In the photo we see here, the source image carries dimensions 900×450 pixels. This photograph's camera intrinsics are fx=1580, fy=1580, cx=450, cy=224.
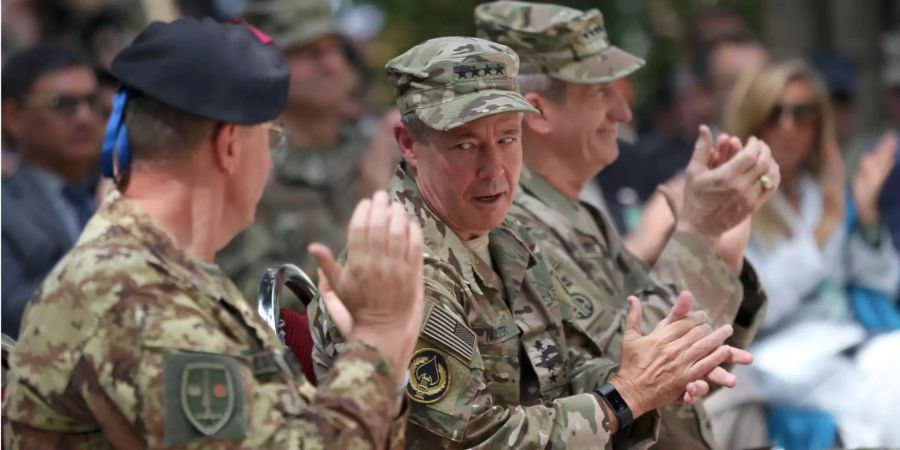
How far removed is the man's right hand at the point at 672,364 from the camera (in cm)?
372

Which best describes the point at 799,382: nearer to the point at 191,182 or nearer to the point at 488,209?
the point at 488,209

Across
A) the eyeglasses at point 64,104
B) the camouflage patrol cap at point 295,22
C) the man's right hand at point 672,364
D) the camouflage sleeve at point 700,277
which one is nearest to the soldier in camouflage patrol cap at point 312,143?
the camouflage patrol cap at point 295,22

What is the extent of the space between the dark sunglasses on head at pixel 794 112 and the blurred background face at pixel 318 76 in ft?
7.09

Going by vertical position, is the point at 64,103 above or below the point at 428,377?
below

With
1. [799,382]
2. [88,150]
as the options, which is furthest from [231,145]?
[88,150]

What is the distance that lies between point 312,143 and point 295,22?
24.0 inches

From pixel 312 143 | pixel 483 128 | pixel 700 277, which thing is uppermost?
pixel 483 128

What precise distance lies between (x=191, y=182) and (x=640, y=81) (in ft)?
31.4

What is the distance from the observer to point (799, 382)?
5797mm

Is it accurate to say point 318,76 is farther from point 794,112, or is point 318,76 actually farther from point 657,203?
point 657,203

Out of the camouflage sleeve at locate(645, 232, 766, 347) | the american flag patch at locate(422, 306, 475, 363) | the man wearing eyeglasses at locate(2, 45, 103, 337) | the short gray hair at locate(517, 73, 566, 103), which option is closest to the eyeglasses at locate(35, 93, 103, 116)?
the man wearing eyeglasses at locate(2, 45, 103, 337)

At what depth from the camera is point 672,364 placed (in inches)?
146

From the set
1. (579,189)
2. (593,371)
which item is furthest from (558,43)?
(593,371)

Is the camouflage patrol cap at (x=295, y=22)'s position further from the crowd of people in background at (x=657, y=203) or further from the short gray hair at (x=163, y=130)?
the short gray hair at (x=163, y=130)
